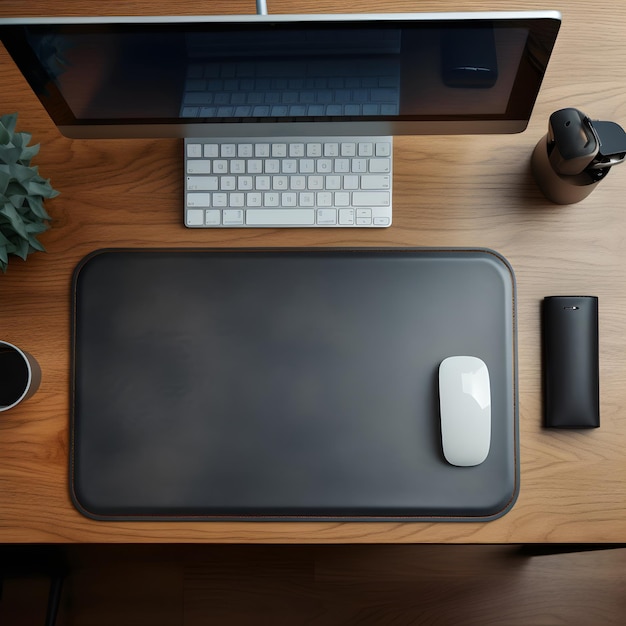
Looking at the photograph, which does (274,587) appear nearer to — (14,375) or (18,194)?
(14,375)

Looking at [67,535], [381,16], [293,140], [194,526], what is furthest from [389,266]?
[67,535]

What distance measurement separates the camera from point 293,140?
0.77 m

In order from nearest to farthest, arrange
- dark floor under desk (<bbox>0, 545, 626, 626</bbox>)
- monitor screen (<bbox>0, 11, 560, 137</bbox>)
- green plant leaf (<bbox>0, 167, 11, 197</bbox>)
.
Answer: monitor screen (<bbox>0, 11, 560, 137</bbox>) < green plant leaf (<bbox>0, 167, 11, 197</bbox>) < dark floor under desk (<bbox>0, 545, 626, 626</bbox>)

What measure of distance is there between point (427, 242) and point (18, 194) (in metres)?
0.52

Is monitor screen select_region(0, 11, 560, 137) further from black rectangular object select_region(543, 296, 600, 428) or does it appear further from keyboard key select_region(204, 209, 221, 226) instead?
black rectangular object select_region(543, 296, 600, 428)

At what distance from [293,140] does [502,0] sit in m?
0.35

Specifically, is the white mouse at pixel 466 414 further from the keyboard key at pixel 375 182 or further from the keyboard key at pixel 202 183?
the keyboard key at pixel 202 183

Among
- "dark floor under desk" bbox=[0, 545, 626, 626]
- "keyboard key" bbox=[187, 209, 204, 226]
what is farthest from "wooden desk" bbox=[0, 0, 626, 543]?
"dark floor under desk" bbox=[0, 545, 626, 626]

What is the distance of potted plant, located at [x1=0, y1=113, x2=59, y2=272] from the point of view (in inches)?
27.8

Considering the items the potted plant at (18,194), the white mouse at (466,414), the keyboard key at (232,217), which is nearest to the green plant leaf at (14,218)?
the potted plant at (18,194)

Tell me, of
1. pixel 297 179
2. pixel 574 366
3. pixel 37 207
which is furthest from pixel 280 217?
pixel 574 366

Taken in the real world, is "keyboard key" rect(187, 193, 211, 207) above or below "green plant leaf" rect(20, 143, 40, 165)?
Answer: below

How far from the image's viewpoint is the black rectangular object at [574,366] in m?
0.73

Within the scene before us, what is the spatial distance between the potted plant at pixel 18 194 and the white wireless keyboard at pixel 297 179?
19 cm
